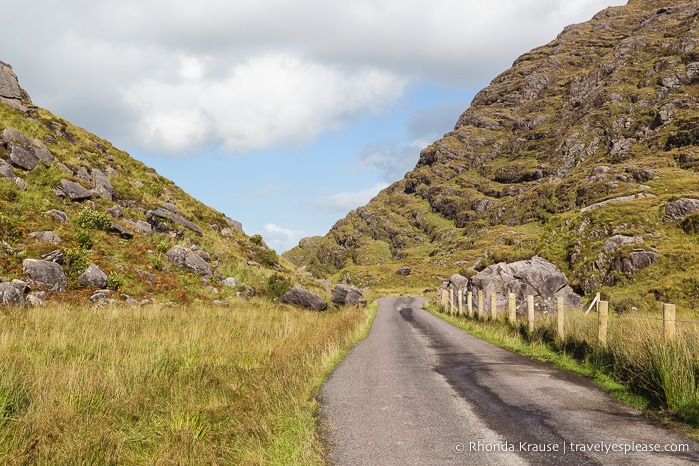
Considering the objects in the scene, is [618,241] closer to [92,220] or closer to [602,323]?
[602,323]

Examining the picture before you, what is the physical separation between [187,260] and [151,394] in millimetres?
18317

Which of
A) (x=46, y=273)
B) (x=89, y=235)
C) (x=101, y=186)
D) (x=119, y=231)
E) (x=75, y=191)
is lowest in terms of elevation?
(x=46, y=273)

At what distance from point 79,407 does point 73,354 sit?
146 inches

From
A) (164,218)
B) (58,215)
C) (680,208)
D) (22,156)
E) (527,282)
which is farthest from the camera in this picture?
(680,208)

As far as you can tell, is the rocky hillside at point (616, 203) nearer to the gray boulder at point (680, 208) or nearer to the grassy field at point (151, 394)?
the gray boulder at point (680, 208)

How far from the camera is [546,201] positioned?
443 feet

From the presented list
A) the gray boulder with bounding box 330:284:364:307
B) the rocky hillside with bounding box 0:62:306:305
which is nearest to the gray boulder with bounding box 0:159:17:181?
the rocky hillside with bounding box 0:62:306:305

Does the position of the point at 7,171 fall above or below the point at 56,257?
above

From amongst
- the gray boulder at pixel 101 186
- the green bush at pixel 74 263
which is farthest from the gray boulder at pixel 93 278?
the gray boulder at pixel 101 186

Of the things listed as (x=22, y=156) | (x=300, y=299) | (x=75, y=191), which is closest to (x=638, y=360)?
(x=300, y=299)

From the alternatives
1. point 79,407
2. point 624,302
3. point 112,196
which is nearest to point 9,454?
point 79,407

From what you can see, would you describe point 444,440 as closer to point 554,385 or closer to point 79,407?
point 554,385

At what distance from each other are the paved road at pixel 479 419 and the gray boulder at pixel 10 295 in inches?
448

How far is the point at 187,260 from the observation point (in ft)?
79.5
